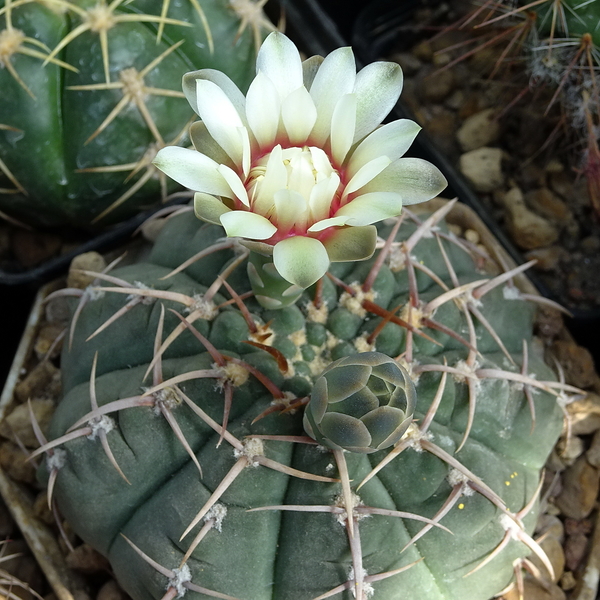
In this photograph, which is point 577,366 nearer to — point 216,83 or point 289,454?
point 289,454

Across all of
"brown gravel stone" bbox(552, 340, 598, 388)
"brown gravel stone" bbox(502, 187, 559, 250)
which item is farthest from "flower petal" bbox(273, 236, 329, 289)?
"brown gravel stone" bbox(502, 187, 559, 250)

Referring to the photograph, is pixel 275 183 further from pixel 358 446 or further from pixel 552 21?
pixel 552 21

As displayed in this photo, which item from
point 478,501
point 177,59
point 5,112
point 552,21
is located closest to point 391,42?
point 552,21

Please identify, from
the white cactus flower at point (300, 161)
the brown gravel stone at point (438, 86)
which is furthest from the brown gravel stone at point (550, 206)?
the white cactus flower at point (300, 161)

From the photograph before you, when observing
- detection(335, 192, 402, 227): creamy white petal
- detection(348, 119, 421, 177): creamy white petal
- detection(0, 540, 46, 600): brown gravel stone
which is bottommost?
detection(0, 540, 46, 600): brown gravel stone

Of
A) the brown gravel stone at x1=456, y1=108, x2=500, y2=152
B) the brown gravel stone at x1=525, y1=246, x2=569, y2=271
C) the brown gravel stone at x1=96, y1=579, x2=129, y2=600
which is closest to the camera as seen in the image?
A: the brown gravel stone at x1=96, y1=579, x2=129, y2=600

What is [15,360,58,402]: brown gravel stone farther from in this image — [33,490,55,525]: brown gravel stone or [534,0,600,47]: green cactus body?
[534,0,600,47]: green cactus body

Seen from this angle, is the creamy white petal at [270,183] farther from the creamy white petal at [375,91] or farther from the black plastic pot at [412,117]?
the black plastic pot at [412,117]
